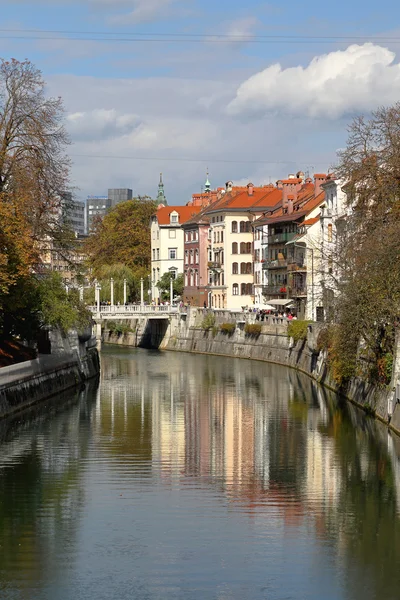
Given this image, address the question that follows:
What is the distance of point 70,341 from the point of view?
234ft

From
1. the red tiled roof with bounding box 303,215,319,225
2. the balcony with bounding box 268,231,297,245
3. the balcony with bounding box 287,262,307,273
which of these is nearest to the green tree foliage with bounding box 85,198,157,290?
the balcony with bounding box 268,231,297,245

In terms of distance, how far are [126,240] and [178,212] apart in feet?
31.7

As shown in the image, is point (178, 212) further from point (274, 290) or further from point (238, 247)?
point (274, 290)

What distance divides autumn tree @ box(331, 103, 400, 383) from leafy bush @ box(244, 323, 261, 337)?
1019 inches

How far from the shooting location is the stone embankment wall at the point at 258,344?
53097mm

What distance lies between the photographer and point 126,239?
152 meters

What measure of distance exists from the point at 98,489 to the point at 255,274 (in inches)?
3384

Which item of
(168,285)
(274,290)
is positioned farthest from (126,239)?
(274,290)

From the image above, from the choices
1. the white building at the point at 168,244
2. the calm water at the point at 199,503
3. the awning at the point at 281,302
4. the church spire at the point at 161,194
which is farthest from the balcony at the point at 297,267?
the church spire at the point at 161,194

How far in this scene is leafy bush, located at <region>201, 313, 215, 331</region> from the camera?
350 ft

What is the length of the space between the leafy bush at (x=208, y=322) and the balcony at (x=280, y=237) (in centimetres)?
949

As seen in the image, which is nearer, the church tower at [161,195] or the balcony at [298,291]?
the balcony at [298,291]

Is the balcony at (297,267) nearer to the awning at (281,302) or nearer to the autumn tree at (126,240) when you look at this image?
the awning at (281,302)

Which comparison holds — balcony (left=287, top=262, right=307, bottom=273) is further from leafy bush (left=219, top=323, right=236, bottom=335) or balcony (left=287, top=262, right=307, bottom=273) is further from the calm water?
the calm water
